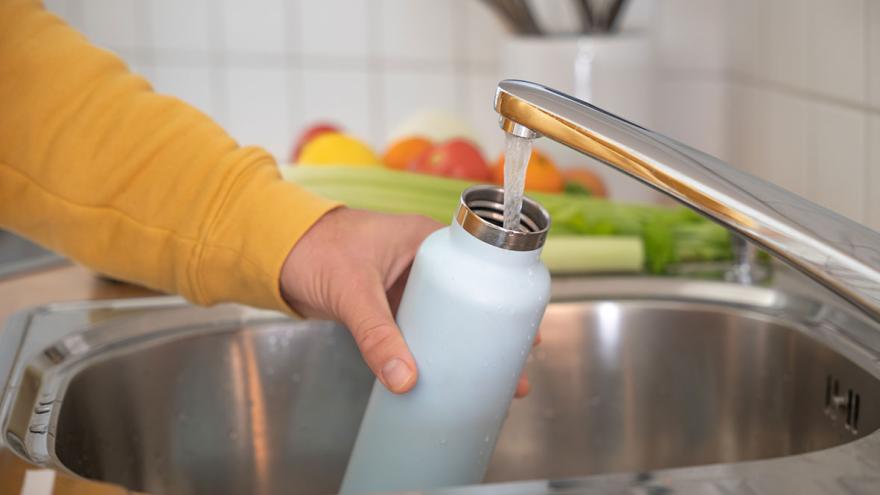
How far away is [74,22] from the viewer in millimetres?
1867

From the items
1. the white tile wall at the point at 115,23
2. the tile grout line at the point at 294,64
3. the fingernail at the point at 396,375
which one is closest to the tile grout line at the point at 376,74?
the tile grout line at the point at 294,64

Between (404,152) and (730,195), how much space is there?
922 millimetres

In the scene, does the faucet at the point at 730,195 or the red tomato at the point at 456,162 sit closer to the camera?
the faucet at the point at 730,195

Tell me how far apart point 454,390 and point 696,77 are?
112cm

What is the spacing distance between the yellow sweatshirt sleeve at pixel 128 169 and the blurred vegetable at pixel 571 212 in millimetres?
314

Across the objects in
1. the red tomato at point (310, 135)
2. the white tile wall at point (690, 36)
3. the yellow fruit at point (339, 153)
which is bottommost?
the red tomato at point (310, 135)

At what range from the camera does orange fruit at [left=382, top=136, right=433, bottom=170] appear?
137 centimetres

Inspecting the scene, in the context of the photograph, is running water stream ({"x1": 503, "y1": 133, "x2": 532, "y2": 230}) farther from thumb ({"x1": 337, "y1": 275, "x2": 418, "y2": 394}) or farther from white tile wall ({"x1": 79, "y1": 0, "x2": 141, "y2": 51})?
white tile wall ({"x1": 79, "y1": 0, "x2": 141, "y2": 51})

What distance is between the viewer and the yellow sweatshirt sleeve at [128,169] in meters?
0.76

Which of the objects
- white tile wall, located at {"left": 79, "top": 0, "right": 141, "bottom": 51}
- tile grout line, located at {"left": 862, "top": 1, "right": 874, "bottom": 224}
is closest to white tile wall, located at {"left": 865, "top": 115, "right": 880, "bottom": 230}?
tile grout line, located at {"left": 862, "top": 1, "right": 874, "bottom": 224}

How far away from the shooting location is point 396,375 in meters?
0.60

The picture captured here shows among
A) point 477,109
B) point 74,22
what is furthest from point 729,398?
point 74,22

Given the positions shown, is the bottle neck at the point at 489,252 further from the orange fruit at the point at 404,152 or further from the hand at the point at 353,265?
the orange fruit at the point at 404,152

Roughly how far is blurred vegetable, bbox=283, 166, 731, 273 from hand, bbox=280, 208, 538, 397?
31 cm
